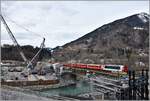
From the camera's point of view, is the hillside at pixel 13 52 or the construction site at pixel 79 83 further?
the hillside at pixel 13 52

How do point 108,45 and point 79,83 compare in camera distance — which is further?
point 108,45

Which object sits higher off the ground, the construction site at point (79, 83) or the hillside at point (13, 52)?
the hillside at point (13, 52)

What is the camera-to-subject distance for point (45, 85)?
27562mm

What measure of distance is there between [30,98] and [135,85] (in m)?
5.15

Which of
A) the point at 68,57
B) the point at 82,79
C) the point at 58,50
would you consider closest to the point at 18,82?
the point at 82,79

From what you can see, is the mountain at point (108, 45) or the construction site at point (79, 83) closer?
the construction site at point (79, 83)

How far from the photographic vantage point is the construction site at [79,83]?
46.9 ft

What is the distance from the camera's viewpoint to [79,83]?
3000cm

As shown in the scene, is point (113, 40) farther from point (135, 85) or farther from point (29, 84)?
point (135, 85)

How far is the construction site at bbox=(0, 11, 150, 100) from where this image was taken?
1429 centimetres

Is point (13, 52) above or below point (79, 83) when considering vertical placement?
above

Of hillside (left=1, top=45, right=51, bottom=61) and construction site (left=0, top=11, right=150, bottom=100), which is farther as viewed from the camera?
hillside (left=1, top=45, right=51, bottom=61)

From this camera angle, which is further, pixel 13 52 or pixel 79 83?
pixel 13 52

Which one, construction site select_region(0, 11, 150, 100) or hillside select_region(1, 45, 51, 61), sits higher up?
hillside select_region(1, 45, 51, 61)
